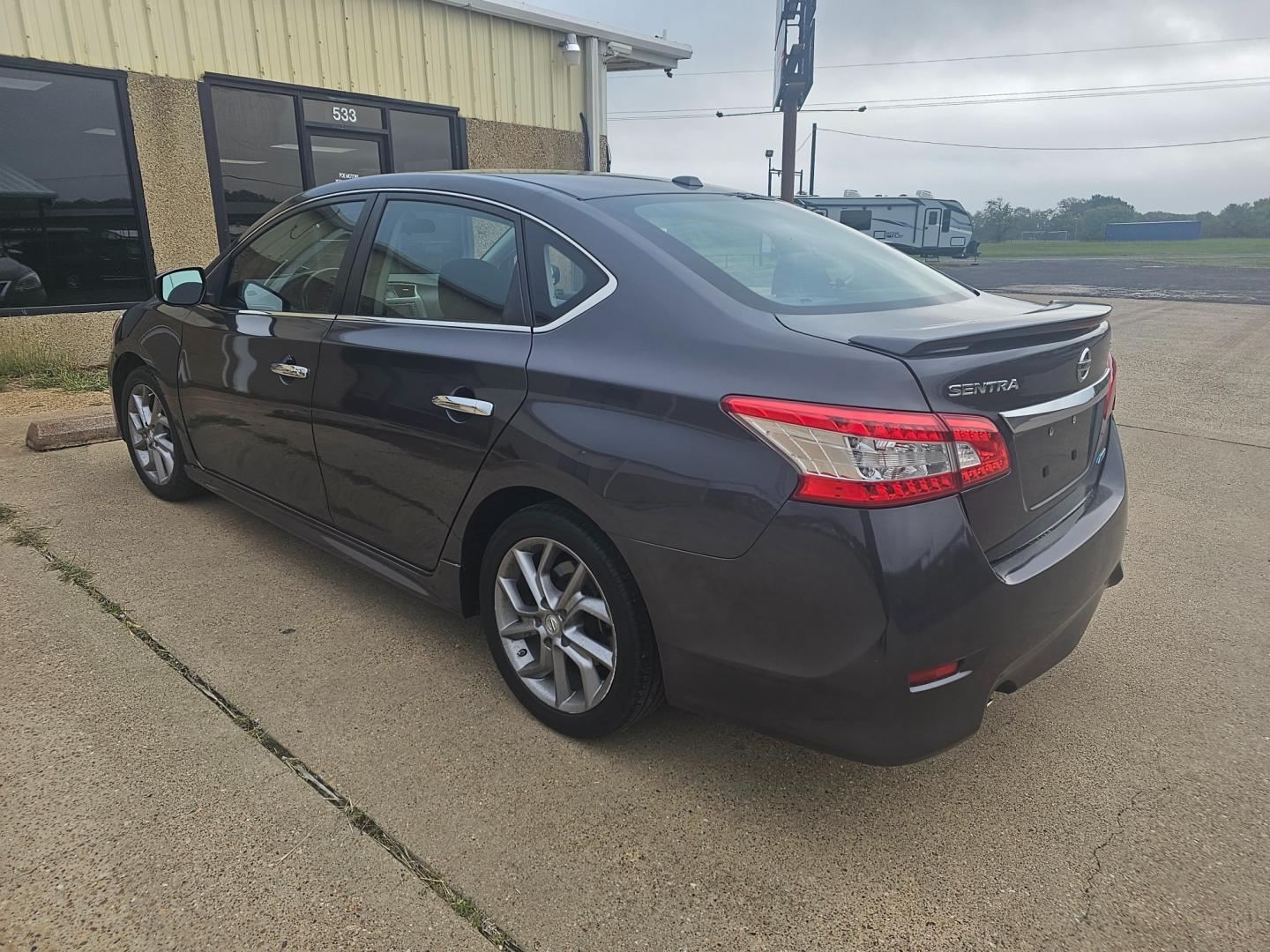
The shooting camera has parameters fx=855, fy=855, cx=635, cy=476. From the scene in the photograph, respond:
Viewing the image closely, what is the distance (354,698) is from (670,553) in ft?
4.32

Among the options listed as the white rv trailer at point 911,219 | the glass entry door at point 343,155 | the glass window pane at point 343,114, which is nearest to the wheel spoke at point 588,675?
the glass entry door at point 343,155

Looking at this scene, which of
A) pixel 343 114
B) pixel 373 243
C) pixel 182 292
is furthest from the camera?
pixel 343 114

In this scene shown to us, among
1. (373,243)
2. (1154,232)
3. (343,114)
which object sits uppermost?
(343,114)

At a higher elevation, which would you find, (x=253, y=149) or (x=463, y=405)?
(x=253, y=149)

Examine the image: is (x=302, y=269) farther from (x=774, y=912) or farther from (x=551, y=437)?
(x=774, y=912)

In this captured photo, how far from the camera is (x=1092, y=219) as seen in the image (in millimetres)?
80500

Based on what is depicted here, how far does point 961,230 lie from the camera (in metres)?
38.8

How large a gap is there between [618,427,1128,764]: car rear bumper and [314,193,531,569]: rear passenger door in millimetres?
762

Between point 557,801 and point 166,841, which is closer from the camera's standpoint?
point 166,841

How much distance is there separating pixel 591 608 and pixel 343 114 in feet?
28.2

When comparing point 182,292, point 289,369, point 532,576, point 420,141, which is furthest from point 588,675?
point 420,141

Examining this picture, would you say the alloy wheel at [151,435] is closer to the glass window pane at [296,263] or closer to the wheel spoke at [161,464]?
the wheel spoke at [161,464]

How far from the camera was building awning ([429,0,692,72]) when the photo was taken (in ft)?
32.6

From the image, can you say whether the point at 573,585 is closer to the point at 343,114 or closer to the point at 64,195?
the point at 64,195
